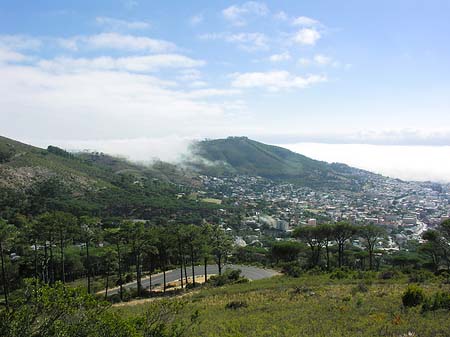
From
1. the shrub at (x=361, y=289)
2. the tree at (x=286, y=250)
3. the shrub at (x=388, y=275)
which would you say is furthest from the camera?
the tree at (x=286, y=250)

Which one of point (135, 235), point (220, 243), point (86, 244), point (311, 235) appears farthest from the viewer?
point (311, 235)

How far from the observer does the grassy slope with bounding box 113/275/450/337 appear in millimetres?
13172

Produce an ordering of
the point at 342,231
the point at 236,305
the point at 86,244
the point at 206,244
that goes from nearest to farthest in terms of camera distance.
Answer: the point at 236,305, the point at 86,244, the point at 206,244, the point at 342,231

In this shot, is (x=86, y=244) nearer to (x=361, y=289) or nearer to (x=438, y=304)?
(x=361, y=289)

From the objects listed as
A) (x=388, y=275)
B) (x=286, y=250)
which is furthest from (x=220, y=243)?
(x=388, y=275)

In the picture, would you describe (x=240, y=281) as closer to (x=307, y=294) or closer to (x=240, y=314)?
(x=307, y=294)

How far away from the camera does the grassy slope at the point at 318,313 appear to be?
43.2 feet

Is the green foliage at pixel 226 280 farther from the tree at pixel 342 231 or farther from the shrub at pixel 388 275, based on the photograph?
the tree at pixel 342 231

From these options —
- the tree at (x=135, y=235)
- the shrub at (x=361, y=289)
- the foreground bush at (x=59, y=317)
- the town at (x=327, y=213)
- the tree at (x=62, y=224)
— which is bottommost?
the town at (x=327, y=213)

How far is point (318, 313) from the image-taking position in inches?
667

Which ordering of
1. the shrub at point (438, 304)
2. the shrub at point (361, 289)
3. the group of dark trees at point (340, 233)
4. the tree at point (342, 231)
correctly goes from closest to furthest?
the shrub at point (438, 304), the shrub at point (361, 289), the group of dark trees at point (340, 233), the tree at point (342, 231)

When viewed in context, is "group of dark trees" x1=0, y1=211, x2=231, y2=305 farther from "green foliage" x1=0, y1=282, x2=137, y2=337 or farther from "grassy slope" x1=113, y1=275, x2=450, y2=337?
"green foliage" x1=0, y1=282, x2=137, y2=337

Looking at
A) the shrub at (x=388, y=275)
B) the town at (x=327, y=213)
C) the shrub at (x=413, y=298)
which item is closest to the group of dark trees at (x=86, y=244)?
the shrub at (x=388, y=275)

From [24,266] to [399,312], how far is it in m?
42.4
